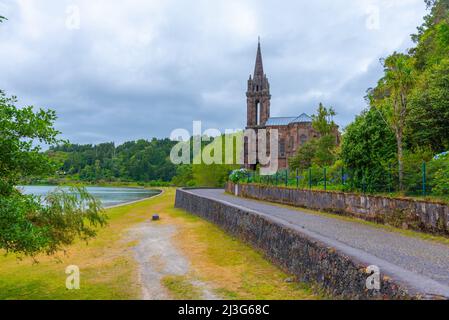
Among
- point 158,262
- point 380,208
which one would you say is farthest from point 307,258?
point 380,208

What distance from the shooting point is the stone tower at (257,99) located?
3177 inches

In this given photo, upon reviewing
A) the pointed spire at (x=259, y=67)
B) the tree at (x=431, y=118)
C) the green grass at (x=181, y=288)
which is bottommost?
the green grass at (x=181, y=288)

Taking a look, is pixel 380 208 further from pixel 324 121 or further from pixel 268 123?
pixel 268 123

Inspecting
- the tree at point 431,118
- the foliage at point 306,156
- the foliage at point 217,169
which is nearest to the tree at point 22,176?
the tree at point 431,118

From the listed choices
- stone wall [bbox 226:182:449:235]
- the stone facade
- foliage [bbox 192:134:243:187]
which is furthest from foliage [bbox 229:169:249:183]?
foliage [bbox 192:134:243:187]

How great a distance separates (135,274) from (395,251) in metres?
7.44

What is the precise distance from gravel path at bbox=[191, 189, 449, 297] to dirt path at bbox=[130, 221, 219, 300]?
3.74m

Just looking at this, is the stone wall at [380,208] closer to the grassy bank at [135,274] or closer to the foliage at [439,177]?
the foliage at [439,177]

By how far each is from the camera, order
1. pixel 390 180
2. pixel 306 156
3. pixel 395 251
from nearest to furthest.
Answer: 1. pixel 395 251
2. pixel 390 180
3. pixel 306 156

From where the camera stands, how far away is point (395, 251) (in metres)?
9.80

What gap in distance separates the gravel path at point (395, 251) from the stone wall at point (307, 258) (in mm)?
205

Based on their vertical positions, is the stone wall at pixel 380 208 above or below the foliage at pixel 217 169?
below

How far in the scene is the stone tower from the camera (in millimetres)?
80688
